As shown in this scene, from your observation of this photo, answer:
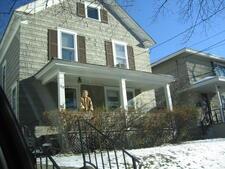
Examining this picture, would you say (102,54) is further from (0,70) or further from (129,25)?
(0,70)

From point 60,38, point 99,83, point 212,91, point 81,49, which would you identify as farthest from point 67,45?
point 212,91

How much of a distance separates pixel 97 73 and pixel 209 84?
8.90 metres

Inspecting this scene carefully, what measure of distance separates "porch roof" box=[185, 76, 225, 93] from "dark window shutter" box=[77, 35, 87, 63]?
26.3ft

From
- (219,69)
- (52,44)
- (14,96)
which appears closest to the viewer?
(14,96)

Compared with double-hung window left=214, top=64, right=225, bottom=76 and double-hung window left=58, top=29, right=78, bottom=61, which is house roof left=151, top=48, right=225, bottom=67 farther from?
double-hung window left=58, top=29, right=78, bottom=61

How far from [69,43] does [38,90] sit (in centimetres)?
292

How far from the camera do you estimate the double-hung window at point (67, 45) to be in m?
15.2

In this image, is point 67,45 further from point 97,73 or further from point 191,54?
point 191,54

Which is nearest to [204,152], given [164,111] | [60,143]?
[164,111]

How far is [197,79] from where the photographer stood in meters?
23.1

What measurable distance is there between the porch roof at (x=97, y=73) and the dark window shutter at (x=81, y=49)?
5.14 ft

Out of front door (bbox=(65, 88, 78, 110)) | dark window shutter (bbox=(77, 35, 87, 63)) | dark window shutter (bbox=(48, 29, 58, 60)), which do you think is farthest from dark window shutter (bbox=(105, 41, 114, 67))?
dark window shutter (bbox=(48, 29, 58, 60))

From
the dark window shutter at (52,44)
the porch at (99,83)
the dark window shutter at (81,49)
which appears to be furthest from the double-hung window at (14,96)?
the dark window shutter at (81,49)

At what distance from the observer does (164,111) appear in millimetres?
13203
